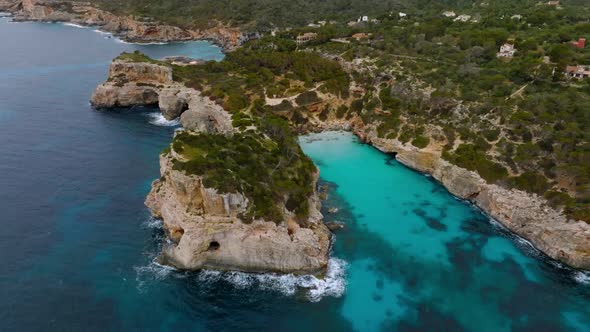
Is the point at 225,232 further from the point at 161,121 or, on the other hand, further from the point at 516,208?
the point at 161,121

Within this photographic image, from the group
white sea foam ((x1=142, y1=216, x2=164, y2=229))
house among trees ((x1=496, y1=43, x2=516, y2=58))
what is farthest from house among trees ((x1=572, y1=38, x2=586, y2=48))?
white sea foam ((x1=142, y1=216, x2=164, y2=229))

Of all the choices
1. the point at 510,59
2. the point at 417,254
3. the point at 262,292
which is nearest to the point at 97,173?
the point at 262,292

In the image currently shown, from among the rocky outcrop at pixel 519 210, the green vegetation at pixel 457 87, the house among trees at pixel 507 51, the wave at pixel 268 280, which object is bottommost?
the wave at pixel 268 280

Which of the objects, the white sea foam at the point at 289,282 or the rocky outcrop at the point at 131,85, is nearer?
the white sea foam at the point at 289,282

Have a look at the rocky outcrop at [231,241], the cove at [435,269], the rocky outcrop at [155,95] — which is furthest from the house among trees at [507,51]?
the rocky outcrop at [231,241]

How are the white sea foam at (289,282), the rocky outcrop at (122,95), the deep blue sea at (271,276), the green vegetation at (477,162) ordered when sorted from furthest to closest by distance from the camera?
the rocky outcrop at (122,95), the green vegetation at (477,162), the white sea foam at (289,282), the deep blue sea at (271,276)

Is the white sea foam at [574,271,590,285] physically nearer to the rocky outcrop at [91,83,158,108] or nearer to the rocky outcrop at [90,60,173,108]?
the rocky outcrop at [90,60,173,108]

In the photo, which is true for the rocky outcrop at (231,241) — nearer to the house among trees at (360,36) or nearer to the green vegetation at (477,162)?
the green vegetation at (477,162)

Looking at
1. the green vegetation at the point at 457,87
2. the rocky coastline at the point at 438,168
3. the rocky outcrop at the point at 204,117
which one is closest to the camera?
the rocky coastline at the point at 438,168
